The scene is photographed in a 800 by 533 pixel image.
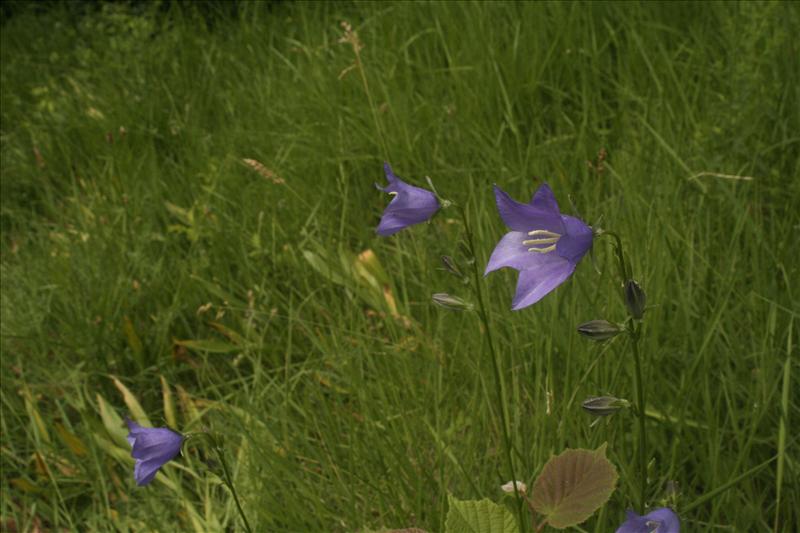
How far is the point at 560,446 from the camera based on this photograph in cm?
176

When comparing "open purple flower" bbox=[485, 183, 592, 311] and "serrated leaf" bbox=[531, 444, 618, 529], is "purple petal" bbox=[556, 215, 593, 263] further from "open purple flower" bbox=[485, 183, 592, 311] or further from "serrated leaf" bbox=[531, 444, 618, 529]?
"serrated leaf" bbox=[531, 444, 618, 529]

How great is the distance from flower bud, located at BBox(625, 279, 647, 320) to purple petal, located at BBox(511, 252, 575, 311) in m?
0.07

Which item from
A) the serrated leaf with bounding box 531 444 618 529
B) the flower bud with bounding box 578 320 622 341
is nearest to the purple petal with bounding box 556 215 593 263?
the flower bud with bounding box 578 320 622 341

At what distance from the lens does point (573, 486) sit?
1.39m

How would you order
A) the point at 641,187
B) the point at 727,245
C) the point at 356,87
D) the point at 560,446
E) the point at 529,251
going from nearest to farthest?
1. the point at 529,251
2. the point at 560,446
3. the point at 727,245
4. the point at 641,187
5. the point at 356,87

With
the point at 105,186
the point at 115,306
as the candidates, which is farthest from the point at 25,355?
the point at 105,186

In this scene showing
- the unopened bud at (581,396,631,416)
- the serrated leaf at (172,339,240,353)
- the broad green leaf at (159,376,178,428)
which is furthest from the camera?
the serrated leaf at (172,339,240,353)

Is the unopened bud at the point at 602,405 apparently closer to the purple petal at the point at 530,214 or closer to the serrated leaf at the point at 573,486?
the serrated leaf at the point at 573,486

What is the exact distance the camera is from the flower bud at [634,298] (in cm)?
113

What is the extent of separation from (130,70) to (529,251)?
3.66m

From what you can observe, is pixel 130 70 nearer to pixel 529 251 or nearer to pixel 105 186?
pixel 105 186

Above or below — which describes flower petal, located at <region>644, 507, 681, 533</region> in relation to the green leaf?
above

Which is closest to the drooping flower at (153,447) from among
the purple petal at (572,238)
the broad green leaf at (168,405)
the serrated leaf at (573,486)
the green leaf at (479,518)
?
the green leaf at (479,518)

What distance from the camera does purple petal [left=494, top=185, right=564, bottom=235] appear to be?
44.1 inches
